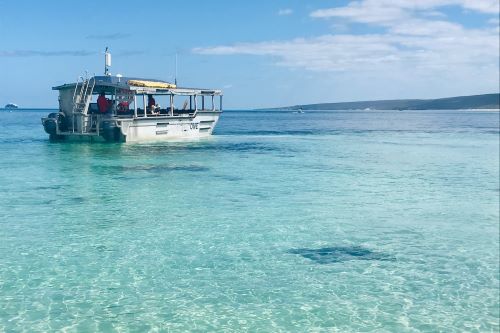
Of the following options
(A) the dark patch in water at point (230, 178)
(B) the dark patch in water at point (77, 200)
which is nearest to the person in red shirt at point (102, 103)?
(A) the dark patch in water at point (230, 178)

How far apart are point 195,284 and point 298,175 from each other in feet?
56.6

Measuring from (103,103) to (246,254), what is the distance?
111 feet

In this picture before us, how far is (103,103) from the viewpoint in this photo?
43438mm

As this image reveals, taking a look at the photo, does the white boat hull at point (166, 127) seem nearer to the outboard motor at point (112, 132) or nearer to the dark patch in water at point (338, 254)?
the outboard motor at point (112, 132)

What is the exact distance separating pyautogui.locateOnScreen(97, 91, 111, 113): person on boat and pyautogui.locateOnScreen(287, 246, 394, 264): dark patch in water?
33.7m

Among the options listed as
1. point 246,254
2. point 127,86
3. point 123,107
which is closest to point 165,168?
point 127,86

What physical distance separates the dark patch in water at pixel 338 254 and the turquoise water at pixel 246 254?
47mm

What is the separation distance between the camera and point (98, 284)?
10.5 m

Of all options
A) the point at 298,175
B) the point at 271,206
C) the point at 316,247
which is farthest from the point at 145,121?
the point at 316,247

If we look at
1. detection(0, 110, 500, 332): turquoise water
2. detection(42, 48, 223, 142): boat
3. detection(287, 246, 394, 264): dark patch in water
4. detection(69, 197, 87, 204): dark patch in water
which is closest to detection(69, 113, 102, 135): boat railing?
detection(42, 48, 223, 142): boat

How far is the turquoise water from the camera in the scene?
916 centimetres

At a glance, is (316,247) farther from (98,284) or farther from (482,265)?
(98,284)

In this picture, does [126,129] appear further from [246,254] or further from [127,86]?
[246,254]

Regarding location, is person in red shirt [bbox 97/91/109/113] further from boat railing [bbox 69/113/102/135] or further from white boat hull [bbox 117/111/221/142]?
white boat hull [bbox 117/111/221/142]
